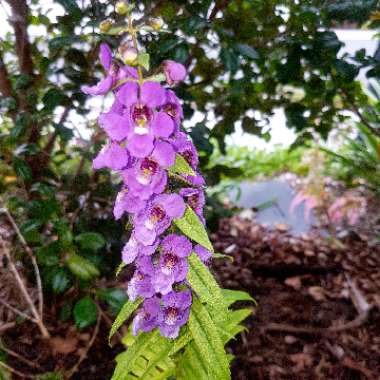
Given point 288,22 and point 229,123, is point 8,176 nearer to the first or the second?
point 229,123

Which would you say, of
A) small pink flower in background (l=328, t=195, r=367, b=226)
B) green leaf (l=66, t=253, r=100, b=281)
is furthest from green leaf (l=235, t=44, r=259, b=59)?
small pink flower in background (l=328, t=195, r=367, b=226)

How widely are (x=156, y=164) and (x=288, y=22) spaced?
132 centimetres

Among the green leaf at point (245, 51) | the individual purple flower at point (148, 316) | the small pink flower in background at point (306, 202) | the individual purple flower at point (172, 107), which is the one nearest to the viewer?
the individual purple flower at point (172, 107)

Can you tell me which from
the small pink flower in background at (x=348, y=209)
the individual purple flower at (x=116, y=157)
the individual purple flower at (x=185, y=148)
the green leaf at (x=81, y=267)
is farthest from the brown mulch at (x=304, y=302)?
the individual purple flower at (x=116, y=157)

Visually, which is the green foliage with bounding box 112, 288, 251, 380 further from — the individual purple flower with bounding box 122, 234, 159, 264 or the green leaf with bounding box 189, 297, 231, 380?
the individual purple flower with bounding box 122, 234, 159, 264

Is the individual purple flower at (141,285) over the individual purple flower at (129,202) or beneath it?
beneath

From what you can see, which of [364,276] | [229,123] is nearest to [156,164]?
[229,123]

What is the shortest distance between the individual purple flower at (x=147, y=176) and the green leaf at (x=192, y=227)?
0.11 metres

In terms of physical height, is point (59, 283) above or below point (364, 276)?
above

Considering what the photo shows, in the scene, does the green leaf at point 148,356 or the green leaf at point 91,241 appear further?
the green leaf at point 91,241

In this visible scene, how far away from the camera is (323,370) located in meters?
2.30

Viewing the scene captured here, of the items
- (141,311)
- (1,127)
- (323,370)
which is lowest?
(323,370)

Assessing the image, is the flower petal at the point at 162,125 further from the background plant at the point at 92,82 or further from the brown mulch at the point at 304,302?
the brown mulch at the point at 304,302

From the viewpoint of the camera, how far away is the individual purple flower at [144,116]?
109 cm
